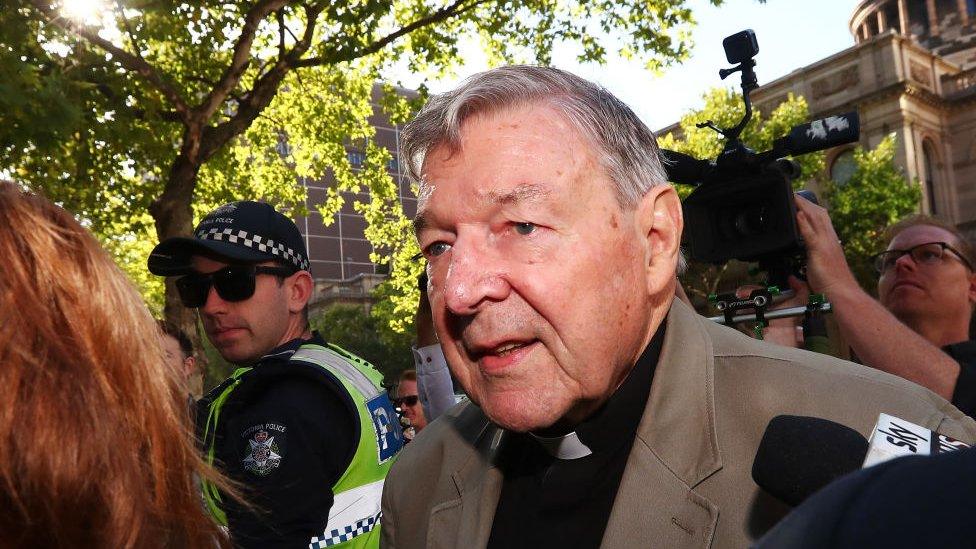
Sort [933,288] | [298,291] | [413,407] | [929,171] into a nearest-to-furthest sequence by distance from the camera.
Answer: [298,291] < [933,288] < [413,407] < [929,171]

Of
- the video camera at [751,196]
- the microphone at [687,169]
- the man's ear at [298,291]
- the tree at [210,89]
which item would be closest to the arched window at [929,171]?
the tree at [210,89]

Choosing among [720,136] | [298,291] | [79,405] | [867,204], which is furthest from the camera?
[867,204]

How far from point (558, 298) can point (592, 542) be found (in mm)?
588

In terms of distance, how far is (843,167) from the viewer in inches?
1288

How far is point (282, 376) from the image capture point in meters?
2.66

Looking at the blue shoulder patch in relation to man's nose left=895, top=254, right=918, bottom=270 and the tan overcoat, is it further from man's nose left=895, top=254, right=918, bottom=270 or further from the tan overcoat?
man's nose left=895, top=254, right=918, bottom=270

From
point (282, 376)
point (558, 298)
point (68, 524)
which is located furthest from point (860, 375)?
point (282, 376)

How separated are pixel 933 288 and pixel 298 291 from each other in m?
2.73

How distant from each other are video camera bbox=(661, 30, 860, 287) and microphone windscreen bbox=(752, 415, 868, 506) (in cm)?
187

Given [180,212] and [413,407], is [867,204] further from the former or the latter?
[180,212]

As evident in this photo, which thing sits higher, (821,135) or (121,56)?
(121,56)

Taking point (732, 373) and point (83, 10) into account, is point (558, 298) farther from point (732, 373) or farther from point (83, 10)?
point (83, 10)

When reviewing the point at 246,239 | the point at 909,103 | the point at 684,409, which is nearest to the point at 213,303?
the point at 246,239

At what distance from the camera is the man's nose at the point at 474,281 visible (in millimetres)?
Answer: 1747
